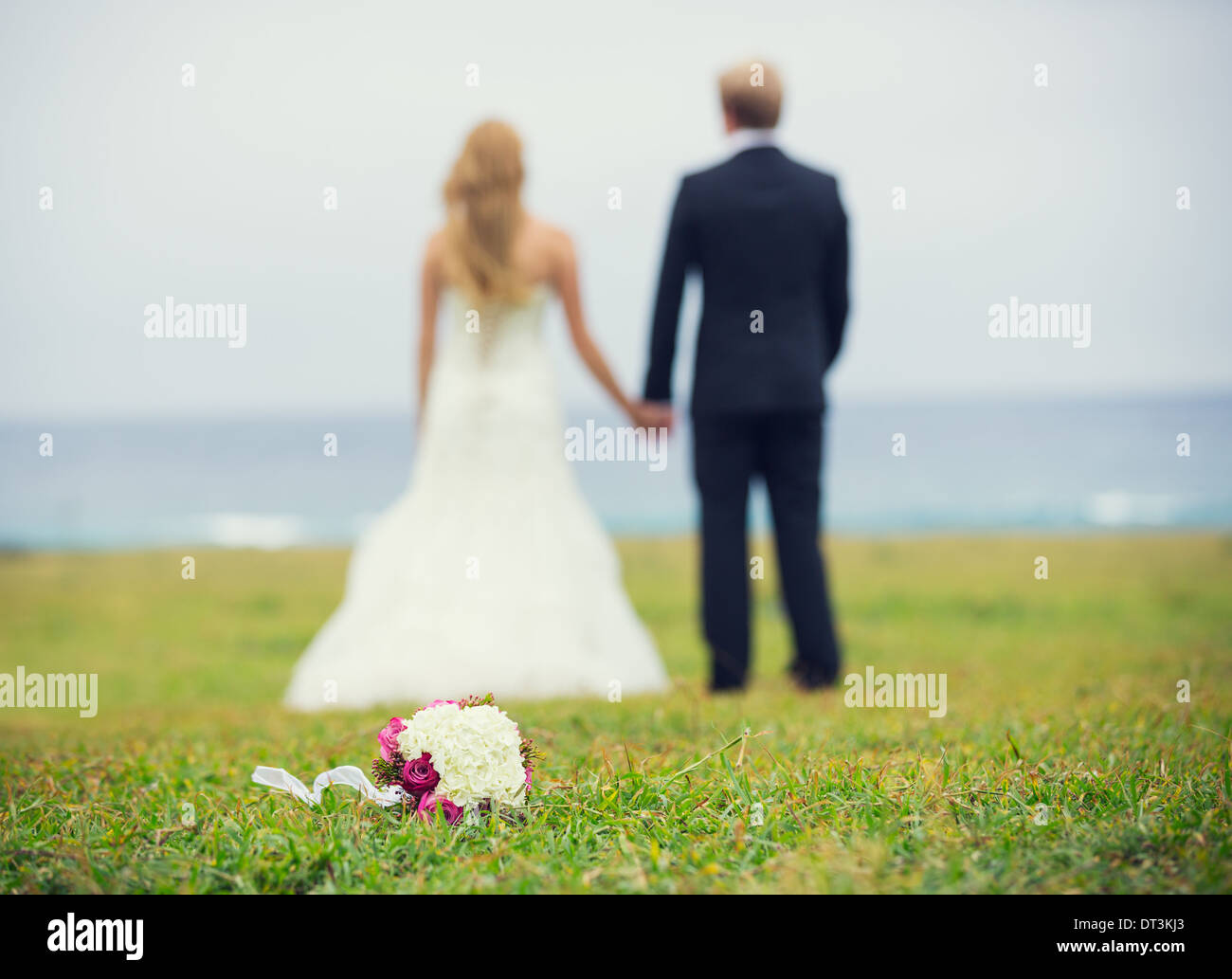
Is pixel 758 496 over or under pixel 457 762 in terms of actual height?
over

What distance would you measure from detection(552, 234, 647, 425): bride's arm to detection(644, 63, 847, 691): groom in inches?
23.0

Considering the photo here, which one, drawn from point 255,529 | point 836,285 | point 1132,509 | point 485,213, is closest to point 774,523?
point 836,285

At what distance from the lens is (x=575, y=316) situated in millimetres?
6402

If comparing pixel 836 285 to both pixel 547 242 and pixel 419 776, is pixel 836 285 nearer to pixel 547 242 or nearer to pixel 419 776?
pixel 547 242

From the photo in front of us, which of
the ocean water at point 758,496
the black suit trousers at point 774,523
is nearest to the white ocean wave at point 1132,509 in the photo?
the ocean water at point 758,496

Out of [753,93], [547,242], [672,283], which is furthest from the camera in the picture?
[547,242]

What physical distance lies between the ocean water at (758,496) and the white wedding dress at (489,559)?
16.3 metres

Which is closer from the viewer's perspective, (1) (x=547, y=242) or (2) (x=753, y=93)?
(2) (x=753, y=93)

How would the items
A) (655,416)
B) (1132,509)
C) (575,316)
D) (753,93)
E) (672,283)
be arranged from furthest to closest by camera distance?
(1132,509), (575,316), (655,416), (672,283), (753,93)

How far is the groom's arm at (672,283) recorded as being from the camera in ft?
18.5

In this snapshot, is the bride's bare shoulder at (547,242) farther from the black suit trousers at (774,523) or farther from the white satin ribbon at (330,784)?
the white satin ribbon at (330,784)

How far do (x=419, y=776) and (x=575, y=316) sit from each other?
13.4 feet

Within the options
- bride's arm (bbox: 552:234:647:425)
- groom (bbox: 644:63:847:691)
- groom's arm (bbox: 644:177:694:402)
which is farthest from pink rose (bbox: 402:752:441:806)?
bride's arm (bbox: 552:234:647:425)

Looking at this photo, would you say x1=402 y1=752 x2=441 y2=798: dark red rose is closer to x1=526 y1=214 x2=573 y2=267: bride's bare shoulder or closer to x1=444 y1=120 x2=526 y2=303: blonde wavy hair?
x1=444 y1=120 x2=526 y2=303: blonde wavy hair
